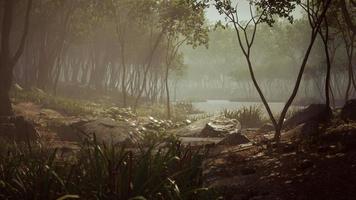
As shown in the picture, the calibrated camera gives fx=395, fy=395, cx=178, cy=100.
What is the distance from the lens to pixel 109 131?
14820mm

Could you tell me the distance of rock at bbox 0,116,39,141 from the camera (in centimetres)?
1391

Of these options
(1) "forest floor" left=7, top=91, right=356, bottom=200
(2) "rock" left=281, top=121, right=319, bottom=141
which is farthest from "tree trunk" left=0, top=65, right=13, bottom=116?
(2) "rock" left=281, top=121, right=319, bottom=141

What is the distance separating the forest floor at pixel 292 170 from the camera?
657cm

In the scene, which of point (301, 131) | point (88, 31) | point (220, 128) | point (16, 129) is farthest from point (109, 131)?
point (88, 31)

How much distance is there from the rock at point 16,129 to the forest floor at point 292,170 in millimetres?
7187

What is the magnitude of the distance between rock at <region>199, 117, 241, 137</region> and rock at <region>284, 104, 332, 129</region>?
91.8 inches

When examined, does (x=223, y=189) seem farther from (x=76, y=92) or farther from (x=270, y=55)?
(x=270, y=55)

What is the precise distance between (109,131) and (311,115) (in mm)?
7712

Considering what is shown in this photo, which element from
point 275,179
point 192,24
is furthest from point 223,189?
point 192,24

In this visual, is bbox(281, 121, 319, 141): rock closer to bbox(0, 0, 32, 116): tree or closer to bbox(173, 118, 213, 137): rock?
bbox(173, 118, 213, 137): rock

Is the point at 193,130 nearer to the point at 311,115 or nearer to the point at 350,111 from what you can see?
the point at 311,115

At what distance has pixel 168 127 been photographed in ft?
69.1

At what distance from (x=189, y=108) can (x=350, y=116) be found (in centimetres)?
2745

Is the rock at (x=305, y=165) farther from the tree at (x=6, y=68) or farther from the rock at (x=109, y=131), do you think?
the tree at (x=6, y=68)
